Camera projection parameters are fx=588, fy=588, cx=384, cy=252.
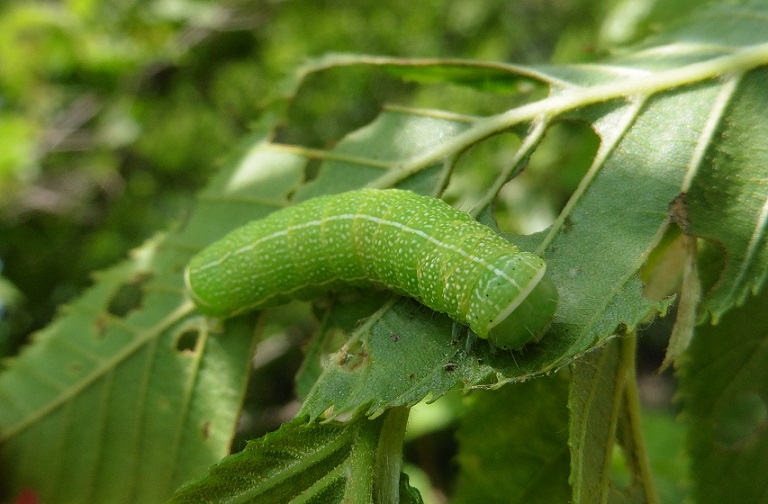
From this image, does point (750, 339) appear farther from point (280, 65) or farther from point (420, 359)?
point (280, 65)

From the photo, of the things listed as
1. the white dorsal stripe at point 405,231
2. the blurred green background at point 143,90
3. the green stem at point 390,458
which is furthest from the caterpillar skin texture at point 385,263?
the blurred green background at point 143,90

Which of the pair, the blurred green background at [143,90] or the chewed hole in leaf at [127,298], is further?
the blurred green background at [143,90]

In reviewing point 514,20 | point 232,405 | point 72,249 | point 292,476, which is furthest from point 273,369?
point 292,476

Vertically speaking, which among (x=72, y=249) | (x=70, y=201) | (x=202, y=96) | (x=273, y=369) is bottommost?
(x=273, y=369)

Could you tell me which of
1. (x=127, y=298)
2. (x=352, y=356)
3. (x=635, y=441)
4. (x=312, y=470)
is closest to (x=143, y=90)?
(x=127, y=298)

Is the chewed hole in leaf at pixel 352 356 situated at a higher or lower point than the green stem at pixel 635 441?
higher

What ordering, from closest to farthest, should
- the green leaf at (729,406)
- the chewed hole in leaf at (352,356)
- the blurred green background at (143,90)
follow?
1. the chewed hole in leaf at (352,356)
2. the green leaf at (729,406)
3. the blurred green background at (143,90)

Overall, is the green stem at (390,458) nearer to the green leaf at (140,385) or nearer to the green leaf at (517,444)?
the green leaf at (517,444)

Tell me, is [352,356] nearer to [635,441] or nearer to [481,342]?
[481,342]
